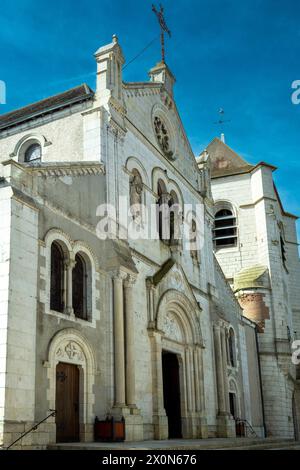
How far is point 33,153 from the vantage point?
2066 cm

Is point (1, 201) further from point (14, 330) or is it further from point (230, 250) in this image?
point (230, 250)

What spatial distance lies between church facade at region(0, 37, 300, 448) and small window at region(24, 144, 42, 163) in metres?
0.04

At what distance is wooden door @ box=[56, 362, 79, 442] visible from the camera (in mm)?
14742

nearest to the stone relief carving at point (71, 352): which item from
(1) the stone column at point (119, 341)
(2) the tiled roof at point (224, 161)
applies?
(1) the stone column at point (119, 341)

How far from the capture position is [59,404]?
14.8 metres

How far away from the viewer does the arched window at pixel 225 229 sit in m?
36.8

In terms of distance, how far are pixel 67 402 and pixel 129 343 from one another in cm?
306

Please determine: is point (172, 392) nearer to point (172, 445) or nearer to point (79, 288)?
point (79, 288)

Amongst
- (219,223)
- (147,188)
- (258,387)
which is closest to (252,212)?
(219,223)

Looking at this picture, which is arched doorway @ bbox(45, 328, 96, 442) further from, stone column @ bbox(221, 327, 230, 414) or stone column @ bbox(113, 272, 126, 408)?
stone column @ bbox(221, 327, 230, 414)

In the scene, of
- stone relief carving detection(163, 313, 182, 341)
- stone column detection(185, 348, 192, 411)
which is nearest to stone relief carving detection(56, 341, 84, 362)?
stone relief carving detection(163, 313, 182, 341)
